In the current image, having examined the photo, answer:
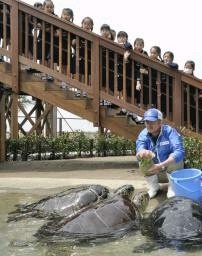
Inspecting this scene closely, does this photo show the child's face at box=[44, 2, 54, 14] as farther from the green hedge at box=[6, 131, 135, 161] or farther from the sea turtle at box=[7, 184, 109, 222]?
the green hedge at box=[6, 131, 135, 161]

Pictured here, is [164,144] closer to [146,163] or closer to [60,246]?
[146,163]

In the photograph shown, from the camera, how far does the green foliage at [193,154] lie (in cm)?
983

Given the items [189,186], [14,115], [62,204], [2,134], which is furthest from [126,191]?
[2,134]

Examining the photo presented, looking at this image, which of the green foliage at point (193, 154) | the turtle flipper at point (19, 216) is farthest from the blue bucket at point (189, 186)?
the green foliage at point (193, 154)

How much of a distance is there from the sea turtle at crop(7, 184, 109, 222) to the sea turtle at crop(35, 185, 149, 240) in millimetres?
939

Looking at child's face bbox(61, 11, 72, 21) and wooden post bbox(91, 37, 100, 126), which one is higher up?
child's face bbox(61, 11, 72, 21)

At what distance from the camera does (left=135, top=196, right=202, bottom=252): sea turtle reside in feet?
19.3

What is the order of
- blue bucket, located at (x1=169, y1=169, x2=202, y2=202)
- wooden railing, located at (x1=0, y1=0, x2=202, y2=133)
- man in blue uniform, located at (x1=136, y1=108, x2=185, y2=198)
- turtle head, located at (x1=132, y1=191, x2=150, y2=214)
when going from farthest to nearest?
wooden railing, located at (x1=0, y1=0, x2=202, y2=133) < man in blue uniform, located at (x1=136, y1=108, x2=185, y2=198) < turtle head, located at (x1=132, y1=191, x2=150, y2=214) < blue bucket, located at (x1=169, y1=169, x2=202, y2=202)

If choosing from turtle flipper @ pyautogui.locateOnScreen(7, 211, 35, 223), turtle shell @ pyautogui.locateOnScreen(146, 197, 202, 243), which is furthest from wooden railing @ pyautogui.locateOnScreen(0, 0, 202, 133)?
turtle shell @ pyautogui.locateOnScreen(146, 197, 202, 243)

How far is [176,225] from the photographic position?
6.03m

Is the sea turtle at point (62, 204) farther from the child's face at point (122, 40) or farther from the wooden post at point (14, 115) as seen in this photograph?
the wooden post at point (14, 115)

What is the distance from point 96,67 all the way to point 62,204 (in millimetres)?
4526

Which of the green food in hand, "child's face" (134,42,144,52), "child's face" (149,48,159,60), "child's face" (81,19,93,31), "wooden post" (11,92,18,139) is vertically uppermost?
"child's face" (81,19,93,31)

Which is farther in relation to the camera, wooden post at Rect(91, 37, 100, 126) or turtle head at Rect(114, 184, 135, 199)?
wooden post at Rect(91, 37, 100, 126)
